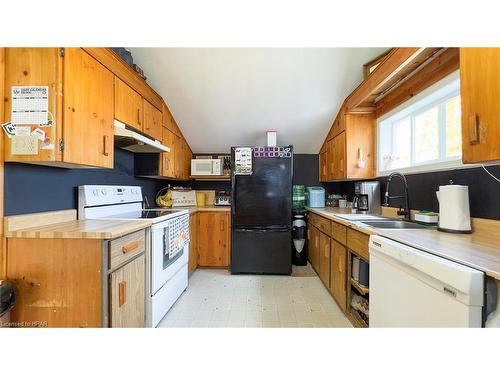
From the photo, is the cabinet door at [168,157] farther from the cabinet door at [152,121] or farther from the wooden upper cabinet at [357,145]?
the wooden upper cabinet at [357,145]

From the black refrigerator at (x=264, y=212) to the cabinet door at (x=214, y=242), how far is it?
10.3 inches

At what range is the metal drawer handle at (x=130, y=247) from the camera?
4.19 feet

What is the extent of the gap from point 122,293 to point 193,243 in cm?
161

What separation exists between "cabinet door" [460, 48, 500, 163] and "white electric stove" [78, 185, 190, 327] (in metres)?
1.94

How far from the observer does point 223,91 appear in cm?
268

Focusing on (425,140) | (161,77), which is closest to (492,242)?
(425,140)

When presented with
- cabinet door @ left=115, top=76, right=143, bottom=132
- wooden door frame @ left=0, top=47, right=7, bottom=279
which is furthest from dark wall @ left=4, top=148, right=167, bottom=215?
cabinet door @ left=115, top=76, right=143, bottom=132

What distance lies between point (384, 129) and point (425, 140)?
0.55 meters

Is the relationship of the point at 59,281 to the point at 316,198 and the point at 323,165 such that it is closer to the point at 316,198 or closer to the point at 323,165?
the point at 316,198

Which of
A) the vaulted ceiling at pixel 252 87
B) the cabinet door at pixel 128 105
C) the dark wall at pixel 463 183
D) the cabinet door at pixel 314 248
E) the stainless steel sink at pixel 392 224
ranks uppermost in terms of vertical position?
the vaulted ceiling at pixel 252 87

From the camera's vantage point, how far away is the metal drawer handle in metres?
1.28

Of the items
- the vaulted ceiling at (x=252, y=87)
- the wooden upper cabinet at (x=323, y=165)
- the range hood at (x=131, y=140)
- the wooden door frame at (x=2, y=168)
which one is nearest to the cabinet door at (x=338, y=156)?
the wooden upper cabinet at (x=323, y=165)

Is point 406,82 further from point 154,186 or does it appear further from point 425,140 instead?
point 154,186
